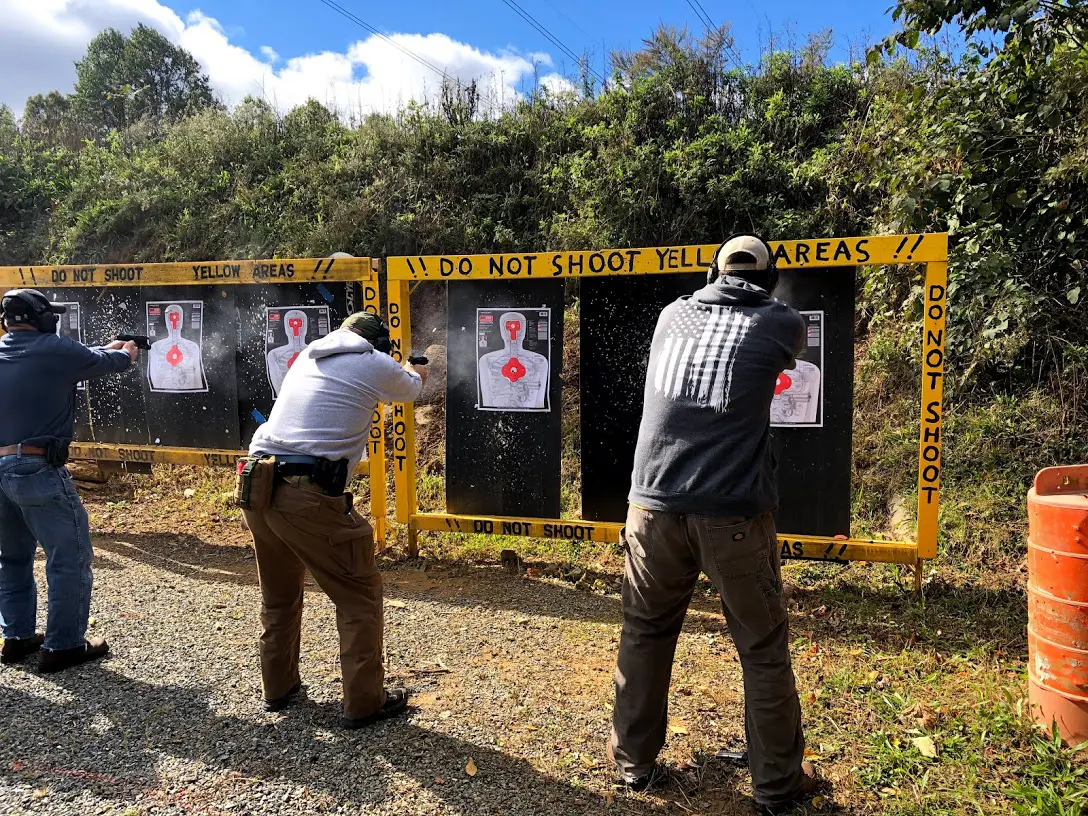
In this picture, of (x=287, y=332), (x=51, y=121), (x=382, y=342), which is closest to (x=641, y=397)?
(x=382, y=342)

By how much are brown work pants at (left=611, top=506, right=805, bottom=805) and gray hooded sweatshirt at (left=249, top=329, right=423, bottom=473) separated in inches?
52.1

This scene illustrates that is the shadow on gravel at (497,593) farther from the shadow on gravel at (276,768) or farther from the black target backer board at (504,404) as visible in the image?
the shadow on gravel at (276,768)

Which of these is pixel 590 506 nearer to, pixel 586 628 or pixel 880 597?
pixel 586 628

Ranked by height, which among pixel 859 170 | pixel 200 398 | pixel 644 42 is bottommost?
pixel 200 398

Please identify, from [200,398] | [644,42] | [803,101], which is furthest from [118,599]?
[644,42]

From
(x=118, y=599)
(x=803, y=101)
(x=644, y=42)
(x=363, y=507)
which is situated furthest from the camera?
(x=644, y=42)

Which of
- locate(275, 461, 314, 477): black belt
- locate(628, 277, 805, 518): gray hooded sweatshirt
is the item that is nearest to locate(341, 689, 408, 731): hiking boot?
locate(275, 461, 314, 477): black belt

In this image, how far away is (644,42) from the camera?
462 inches

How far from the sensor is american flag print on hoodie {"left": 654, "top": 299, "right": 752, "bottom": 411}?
272 centimetres

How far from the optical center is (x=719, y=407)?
106 inches

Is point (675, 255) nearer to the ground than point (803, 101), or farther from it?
nearer to the ground

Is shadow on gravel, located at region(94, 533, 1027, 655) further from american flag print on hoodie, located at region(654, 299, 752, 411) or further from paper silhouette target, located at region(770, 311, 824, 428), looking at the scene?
american flag print on hoodie, located at region(654, 299, 752, 411)

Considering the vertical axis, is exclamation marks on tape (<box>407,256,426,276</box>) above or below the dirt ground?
above

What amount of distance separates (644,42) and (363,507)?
341 inches
